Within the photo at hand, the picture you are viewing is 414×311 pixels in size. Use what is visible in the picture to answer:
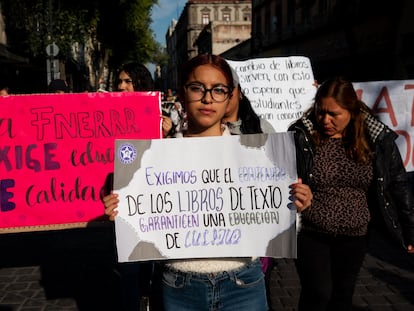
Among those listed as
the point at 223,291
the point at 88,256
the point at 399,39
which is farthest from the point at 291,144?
the point at 399,39

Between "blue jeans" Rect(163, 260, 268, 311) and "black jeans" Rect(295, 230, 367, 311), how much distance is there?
0.90 meters

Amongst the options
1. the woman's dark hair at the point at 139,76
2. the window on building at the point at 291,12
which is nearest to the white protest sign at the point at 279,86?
the woman's dark hair at the point at 139,76

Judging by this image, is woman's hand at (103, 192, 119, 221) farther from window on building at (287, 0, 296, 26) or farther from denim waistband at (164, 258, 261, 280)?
window on building at (287, 0, 296, 26)

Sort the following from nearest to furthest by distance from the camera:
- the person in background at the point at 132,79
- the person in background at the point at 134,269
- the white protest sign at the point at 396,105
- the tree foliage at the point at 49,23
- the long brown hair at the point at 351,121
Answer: the long brown hair at the point at 351,121
the person in background at the point at 134,269
the person in background at the point at 132,79
the white protest sign at the point at 396,105
the tree foliage at the point at 49,23

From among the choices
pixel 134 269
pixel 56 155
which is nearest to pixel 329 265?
pixel 134 269

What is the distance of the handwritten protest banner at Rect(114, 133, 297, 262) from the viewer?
192 cm

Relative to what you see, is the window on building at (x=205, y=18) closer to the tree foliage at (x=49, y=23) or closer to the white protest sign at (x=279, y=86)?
the tree foliage at (x=49, y=23)

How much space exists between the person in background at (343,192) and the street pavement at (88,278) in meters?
1.24

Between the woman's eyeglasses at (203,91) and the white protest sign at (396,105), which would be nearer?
the woman's eyeglasses at (203,91)

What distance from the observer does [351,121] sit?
2695 millimetres

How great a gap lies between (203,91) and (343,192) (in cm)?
123

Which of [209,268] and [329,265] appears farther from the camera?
[329,265]

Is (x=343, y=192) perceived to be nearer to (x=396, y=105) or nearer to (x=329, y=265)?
(x=329, y=265)

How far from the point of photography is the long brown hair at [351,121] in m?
2.59
